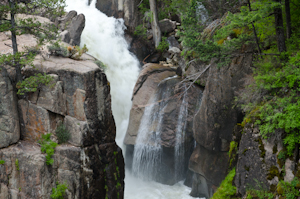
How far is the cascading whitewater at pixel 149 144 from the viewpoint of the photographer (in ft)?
43.4

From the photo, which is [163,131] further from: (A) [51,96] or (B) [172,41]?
(B) [172,41]

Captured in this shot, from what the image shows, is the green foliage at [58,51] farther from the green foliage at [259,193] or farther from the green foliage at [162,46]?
the green foliage at [162,46]

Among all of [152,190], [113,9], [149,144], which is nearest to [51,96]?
[149,144]

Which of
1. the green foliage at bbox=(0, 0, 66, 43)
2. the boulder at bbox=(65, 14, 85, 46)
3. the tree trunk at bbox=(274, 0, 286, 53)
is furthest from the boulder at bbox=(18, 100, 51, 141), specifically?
the tree trunk at bbox=(274, 0, 286, 53)

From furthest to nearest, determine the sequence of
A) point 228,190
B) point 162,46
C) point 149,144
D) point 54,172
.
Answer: point 162,46 → point 149,144 → point 54,172 → point 228,190

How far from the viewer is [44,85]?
8.80 meters

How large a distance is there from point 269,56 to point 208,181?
6.44m

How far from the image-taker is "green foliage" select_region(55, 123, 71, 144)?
352 inches

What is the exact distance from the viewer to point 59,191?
8.62 meters

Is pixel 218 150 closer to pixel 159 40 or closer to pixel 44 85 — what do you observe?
pixel 44 85

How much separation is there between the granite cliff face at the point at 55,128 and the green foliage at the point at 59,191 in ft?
0.43

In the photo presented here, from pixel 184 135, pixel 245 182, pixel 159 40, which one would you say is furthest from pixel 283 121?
pixel 159 40

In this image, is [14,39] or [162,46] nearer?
[14,39]

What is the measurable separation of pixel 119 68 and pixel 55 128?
9436 millimetres
